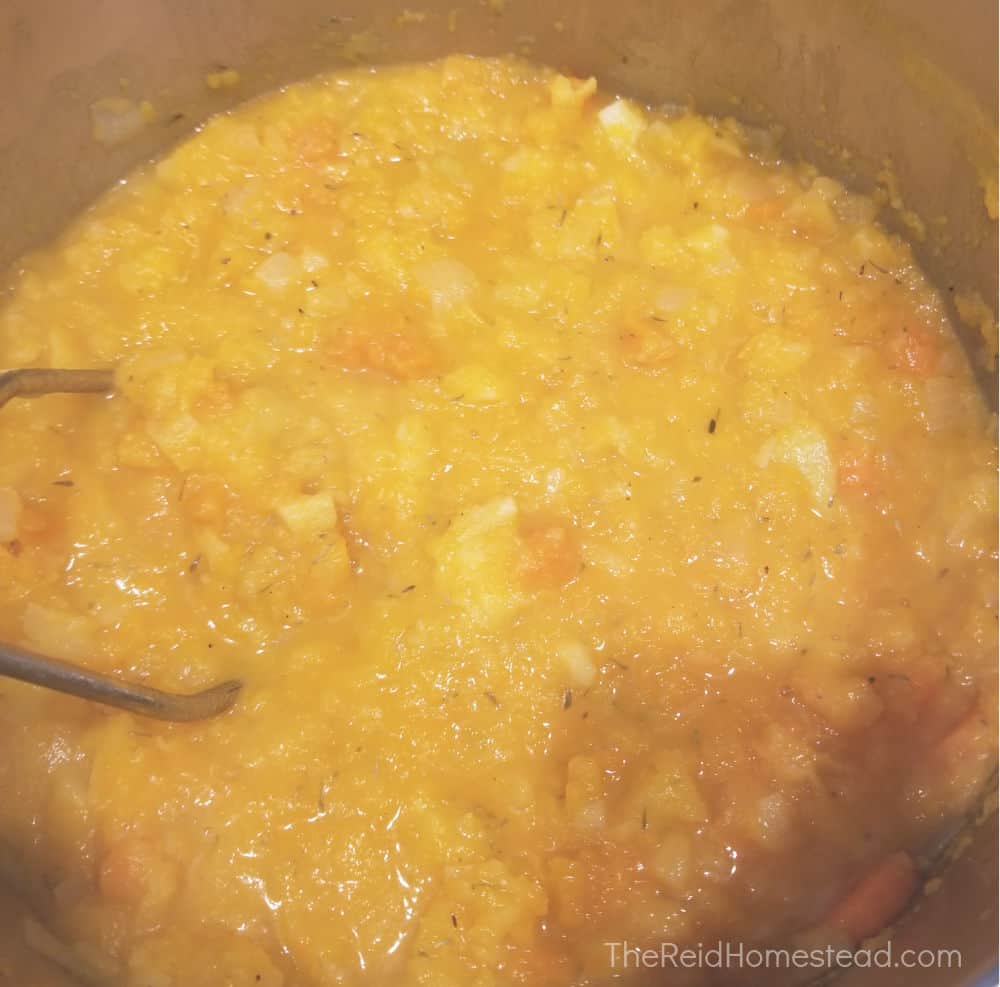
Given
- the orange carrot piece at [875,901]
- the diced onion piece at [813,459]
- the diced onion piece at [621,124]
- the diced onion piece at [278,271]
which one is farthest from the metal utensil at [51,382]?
the orange carrot piece at [875,901]

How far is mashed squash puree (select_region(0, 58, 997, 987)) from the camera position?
2.12 m

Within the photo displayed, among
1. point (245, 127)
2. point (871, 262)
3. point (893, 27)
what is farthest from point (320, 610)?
point (893, 27)

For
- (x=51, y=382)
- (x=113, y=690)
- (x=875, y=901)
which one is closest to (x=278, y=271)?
(x=51, y=382)

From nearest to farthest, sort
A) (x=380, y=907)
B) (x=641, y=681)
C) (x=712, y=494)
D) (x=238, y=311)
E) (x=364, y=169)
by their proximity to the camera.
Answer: (x=380, y=907) → (x=641, y=681) → (x=712, y=494) → (x=238, y=311) → (x=364, y=169)

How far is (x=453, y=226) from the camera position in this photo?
2.80 m

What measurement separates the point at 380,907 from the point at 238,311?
158cm

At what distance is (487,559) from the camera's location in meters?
2.33

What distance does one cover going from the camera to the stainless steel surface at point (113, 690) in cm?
172

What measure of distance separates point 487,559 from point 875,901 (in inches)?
45.0

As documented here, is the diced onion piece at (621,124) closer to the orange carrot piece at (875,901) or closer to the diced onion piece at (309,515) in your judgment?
the diced onion piece at (309,515)

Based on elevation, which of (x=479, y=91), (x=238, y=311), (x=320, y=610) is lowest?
(x=320, y=610)

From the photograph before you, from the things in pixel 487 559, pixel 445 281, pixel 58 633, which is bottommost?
pixel 58 633

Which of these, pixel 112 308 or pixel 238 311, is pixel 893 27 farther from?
pixel 112 308

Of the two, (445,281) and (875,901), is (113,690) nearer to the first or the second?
(445,281)
